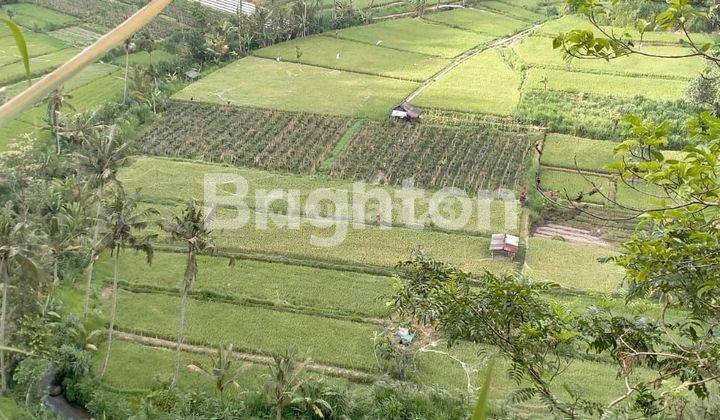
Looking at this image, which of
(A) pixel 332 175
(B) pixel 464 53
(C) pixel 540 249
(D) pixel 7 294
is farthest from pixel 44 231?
(B) pixel 464 53

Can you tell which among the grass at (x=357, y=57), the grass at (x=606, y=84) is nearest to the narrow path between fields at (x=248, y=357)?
the grass at (x=357, y=57)

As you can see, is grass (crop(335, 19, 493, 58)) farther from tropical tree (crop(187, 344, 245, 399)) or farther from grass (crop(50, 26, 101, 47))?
tropical tree (crop(187, 344, 245, 399))

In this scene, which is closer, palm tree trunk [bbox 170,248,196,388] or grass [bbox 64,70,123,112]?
palm tree trunk [bbox 170,248,196,388]

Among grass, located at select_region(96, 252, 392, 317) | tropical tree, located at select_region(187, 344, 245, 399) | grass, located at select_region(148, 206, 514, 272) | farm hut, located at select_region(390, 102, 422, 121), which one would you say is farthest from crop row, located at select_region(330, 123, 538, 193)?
tropical tree, located at select_region(187, 344, 245, 399)

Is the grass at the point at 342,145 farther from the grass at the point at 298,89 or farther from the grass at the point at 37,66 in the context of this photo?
the grass at the point at 37,66

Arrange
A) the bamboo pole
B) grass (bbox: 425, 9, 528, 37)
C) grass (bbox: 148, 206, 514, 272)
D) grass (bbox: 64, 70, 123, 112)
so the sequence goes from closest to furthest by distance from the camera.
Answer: the bamboo pole < grass (bbox: 148, 206, 514, 272) < grass (bbox: 64, 70, 123, 112) < grass (bbox: 425, 9, 528, 37)

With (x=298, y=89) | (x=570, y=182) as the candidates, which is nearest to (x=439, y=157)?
(x=570, y=182)
